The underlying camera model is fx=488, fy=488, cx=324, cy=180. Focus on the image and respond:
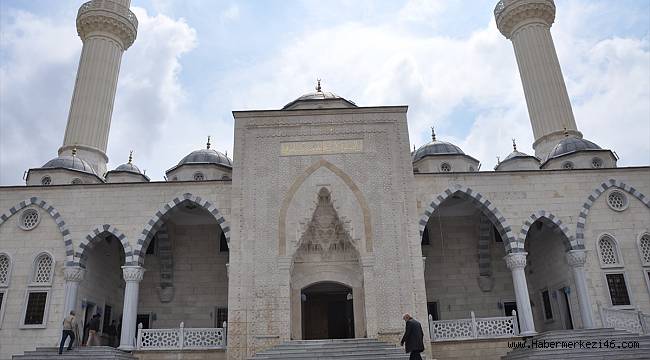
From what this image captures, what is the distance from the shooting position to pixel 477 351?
1098cm

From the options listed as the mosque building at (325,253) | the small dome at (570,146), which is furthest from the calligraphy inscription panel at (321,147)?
the small dome at (570,146)

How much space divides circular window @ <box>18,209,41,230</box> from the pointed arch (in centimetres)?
602

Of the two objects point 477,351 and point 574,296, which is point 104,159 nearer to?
point 477,351

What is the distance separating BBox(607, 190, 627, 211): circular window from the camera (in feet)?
39.9

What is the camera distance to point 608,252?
1191 centimetres

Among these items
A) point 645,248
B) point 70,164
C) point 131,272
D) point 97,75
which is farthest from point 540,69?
point 70,164

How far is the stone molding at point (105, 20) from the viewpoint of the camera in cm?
1811

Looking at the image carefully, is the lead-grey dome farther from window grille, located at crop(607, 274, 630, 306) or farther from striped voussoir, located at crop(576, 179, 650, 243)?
window grille, located at crop(607, 274, 630, 306)

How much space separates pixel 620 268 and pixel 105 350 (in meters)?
11.7

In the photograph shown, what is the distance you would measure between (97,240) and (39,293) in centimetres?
171

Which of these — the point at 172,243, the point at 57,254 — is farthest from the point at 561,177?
the point at 57,254

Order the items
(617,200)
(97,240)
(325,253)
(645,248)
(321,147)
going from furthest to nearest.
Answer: (617,200)
(645,248)
(321,147)
(97,240)
(325,253)

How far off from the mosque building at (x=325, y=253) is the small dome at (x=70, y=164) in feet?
9.94

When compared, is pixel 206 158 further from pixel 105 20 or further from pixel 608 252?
pixel 608 252
